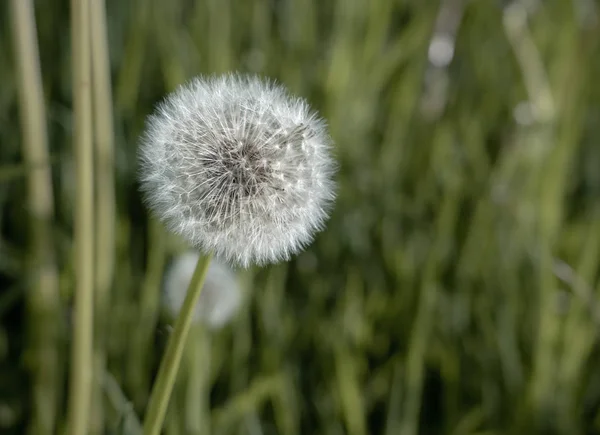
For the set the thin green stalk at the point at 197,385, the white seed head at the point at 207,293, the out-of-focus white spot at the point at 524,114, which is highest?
the out-of-focus white spot at the point at 524,114

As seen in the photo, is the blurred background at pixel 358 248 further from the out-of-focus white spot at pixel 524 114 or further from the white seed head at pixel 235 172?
the white seed head at pixel 235 172

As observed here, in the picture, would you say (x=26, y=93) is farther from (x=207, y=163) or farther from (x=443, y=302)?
(x=443, y=302)

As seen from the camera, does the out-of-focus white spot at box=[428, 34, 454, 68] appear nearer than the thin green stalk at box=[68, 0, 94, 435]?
No

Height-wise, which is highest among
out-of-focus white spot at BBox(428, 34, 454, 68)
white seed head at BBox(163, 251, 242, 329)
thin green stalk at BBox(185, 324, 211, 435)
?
out-of-focus white spot at BBox(428, 34, 454, 68)

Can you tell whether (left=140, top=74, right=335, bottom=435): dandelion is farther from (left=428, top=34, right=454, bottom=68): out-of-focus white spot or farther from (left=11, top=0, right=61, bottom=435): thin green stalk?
(left=428, top=34, right=454, bottom=68): out-of-focus white spot

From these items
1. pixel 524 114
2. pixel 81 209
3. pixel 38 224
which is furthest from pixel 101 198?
pixel 524 114

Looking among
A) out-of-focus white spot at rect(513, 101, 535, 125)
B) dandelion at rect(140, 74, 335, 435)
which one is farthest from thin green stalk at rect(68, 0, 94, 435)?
out-of-focus white spot at rect(513, 101, 535, 125)

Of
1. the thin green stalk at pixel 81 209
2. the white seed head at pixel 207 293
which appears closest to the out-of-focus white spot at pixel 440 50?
the white seed head at pixel 207 293
